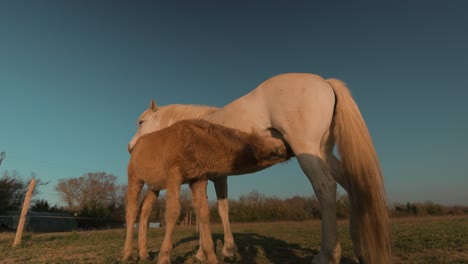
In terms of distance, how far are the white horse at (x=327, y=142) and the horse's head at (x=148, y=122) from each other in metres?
2.39

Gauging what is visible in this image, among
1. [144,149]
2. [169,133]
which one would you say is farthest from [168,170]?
[144,149]

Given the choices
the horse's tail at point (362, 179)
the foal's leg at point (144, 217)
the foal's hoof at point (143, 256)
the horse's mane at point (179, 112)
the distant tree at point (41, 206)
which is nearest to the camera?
the horse's tail at point (362, 179)

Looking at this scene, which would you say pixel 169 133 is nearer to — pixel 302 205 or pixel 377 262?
pixel 377 262

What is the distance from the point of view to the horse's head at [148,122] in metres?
7.36

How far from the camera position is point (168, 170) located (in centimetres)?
354

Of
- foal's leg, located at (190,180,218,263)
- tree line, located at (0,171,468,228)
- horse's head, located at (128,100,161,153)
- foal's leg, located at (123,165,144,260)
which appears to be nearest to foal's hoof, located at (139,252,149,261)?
foal's leg, located at (123,165,144,260)

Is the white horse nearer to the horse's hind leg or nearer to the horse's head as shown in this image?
the horse's hind leg

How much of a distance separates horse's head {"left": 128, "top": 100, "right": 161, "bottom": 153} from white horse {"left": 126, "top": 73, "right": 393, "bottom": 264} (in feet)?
7.83

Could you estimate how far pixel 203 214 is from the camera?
386cm

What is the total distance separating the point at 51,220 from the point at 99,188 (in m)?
11.1

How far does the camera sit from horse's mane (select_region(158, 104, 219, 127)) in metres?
7.00

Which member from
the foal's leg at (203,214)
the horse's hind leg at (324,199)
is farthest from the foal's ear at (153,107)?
the horse's hind leg at (324,199)

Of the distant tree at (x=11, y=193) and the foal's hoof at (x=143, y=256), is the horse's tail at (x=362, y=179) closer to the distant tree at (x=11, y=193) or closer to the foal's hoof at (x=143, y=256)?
the foal's hoof at (x=143, y=256)

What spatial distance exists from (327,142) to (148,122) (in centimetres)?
478
